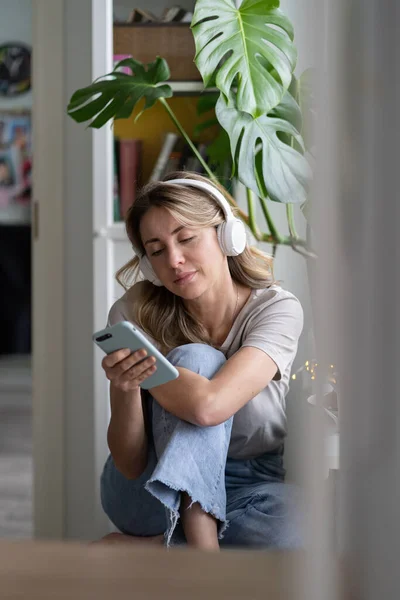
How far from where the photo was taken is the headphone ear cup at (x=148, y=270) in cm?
128

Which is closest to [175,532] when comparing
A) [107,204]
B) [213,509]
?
[213,509]

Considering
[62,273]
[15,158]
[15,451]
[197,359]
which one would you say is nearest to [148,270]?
[197,359]

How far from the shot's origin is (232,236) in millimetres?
1190

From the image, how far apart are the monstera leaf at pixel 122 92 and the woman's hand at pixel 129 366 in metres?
0.60

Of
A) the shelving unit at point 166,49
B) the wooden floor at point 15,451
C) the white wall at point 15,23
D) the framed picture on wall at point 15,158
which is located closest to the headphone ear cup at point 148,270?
the shelving unit at point 166,49

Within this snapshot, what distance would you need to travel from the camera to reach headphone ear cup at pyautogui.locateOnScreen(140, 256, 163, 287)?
1.28 meters

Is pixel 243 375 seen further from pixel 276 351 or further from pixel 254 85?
pixel 254 85

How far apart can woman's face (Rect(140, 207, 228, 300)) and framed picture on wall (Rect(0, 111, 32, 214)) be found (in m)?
2.80

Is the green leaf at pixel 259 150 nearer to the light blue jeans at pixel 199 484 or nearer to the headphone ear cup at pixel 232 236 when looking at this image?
the headphone ear cup at pixel 232 236

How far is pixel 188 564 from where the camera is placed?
154mm

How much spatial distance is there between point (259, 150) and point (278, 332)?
33cm

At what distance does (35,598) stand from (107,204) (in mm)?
1667

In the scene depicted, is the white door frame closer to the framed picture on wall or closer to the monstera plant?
the monstera plant

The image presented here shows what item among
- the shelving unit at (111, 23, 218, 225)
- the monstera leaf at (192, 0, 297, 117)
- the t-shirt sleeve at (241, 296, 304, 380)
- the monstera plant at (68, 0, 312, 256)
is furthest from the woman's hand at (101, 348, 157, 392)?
the shelving unit at (111, 23, 218, 225)
